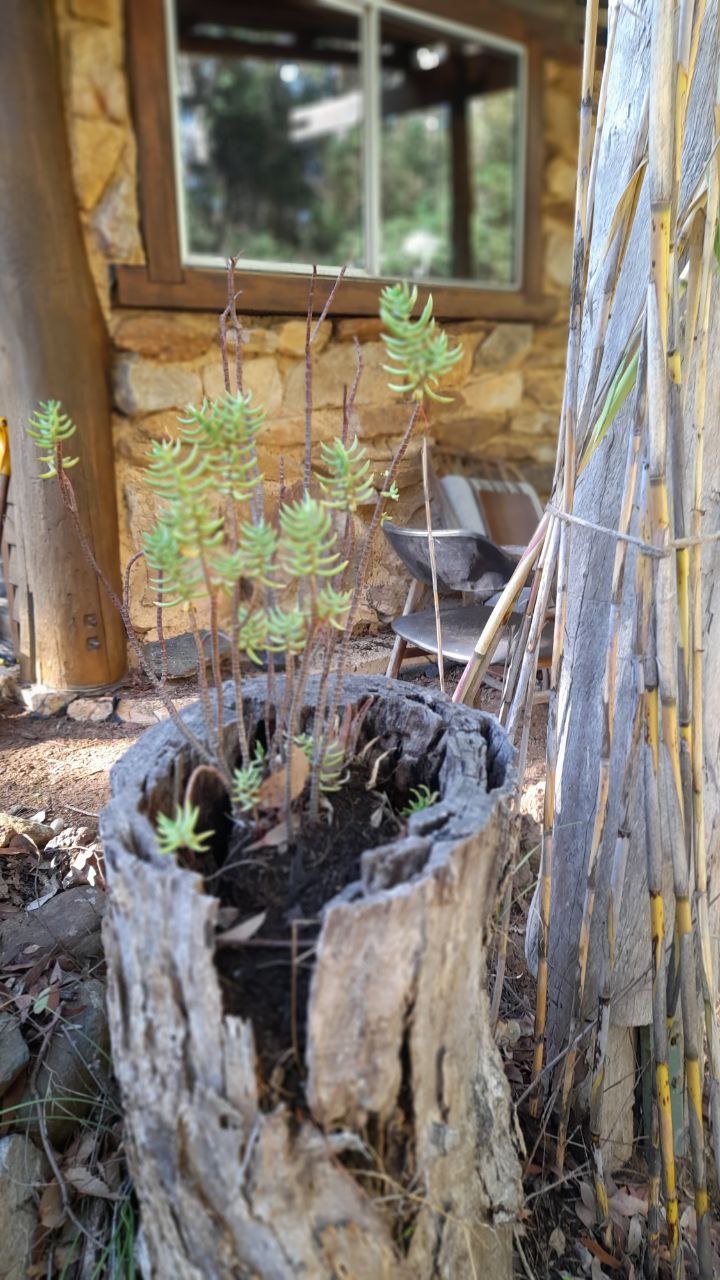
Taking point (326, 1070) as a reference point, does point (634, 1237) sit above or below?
below

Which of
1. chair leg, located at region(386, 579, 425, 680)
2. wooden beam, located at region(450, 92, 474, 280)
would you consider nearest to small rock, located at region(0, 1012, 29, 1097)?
chair leg, located at region(386, 579, 425, 680)

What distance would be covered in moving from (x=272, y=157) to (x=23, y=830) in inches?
387

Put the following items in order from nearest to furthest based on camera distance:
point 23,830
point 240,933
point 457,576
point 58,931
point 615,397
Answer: point 240,933, point 615,397, point 58,931, point 23,830, point 457,576

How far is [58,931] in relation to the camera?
6.04 feet

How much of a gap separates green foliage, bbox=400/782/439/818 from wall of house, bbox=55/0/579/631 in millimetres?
1557

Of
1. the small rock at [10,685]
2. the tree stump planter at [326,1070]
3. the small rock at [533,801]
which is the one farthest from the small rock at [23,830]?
the small rock at [533,801]

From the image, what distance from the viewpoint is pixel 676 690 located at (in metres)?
1.31

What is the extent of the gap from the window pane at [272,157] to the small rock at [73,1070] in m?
8.00

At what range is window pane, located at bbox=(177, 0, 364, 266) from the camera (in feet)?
30.1

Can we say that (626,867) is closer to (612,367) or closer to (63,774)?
(612,367)

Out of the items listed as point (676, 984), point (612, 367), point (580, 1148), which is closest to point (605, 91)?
point (612, 367)

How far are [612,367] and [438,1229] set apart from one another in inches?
50.3

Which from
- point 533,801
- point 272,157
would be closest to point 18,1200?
point 533,801

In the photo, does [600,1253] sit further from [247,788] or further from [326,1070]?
[247,788]
